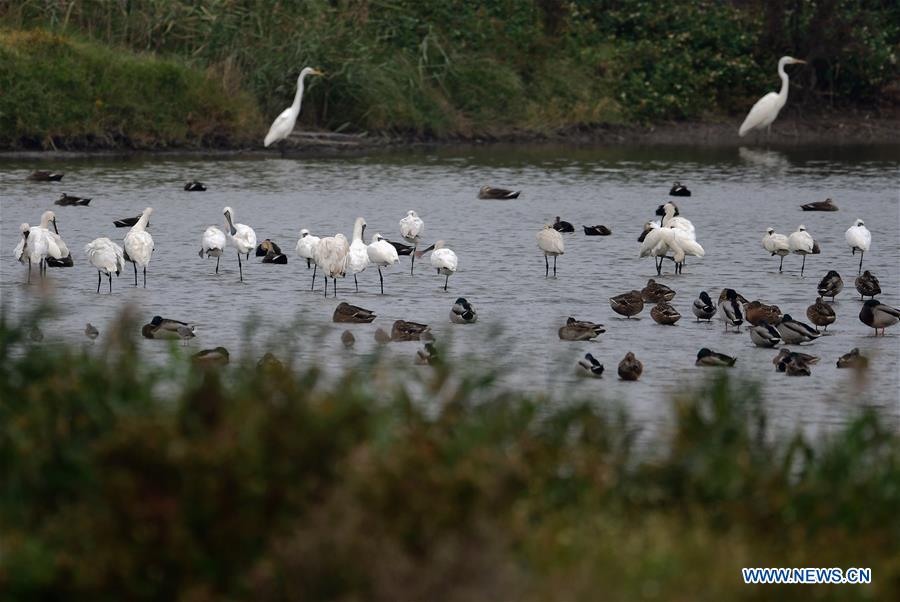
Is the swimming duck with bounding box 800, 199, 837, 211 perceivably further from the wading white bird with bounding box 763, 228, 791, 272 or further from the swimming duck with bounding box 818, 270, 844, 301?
the swimming duck with bounding box 818, 270, 844, 301

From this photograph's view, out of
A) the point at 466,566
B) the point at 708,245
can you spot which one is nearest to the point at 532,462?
the point at 466,566

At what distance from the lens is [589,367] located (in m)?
11.9

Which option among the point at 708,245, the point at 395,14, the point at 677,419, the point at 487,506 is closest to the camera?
the point at 487,506

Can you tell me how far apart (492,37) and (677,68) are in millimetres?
4082

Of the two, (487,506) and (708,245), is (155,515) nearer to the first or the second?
(487,506)

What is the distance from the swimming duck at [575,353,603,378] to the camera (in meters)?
11.9

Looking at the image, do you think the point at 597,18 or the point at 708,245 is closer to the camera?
the point at 708,245

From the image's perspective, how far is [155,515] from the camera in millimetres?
5820

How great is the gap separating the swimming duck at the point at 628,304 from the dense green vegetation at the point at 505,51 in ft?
58.7

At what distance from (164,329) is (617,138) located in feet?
75.7

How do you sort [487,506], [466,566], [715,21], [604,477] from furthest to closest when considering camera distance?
[715,21] → [604,477] → [487,506] → [466,566]

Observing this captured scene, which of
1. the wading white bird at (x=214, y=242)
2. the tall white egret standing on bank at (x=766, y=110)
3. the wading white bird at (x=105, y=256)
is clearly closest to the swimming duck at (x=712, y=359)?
the wading white bird at (x=105, y=256)

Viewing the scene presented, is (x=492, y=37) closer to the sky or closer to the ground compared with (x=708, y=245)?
closer to the sky

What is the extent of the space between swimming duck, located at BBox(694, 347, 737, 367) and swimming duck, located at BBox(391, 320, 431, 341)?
7.30 ft
